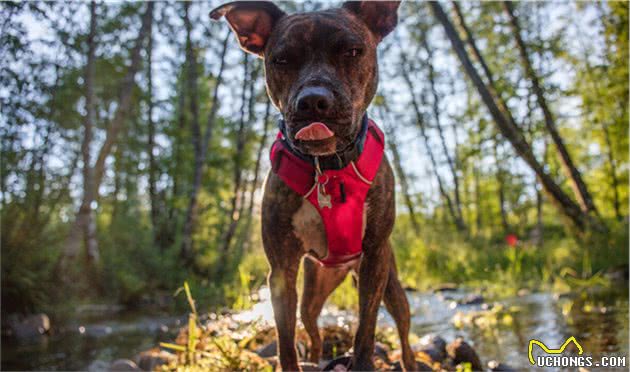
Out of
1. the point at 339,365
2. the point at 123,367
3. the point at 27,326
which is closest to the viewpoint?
the point at 339,365

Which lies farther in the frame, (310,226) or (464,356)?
(464,356)

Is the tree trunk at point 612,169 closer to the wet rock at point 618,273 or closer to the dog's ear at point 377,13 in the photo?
the wet rock at point 618,273

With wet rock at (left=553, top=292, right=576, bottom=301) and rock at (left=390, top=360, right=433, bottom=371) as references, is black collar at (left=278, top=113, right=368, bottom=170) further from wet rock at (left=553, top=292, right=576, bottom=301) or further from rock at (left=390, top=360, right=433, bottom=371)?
wet rock at (left=553, top=292, right=576, bottom=301)

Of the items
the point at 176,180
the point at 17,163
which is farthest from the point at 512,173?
the point at 17,163

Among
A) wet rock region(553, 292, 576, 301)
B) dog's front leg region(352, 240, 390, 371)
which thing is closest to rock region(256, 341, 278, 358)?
dog's front leg region(352, 240, 390, 371)

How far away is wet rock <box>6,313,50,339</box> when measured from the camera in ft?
28.4

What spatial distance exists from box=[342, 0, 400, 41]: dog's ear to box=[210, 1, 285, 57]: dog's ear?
1.48 ft

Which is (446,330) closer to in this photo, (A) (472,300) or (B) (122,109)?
(A) (472,300)

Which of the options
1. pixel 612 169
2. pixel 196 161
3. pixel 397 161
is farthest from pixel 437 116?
pixel 196 161

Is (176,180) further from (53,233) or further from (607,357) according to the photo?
(607,357)

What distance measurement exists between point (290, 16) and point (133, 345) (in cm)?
630

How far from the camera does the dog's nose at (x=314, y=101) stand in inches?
98.3

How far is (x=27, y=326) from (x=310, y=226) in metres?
7.56

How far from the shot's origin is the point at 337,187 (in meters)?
3.10
